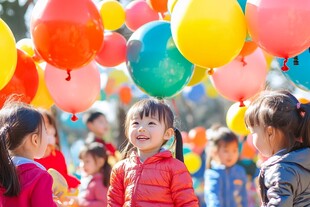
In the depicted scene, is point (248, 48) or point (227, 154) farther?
point (227, 154)

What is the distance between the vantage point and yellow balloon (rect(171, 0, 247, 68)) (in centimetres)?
428

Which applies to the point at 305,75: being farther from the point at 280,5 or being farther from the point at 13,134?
the point at 13,134

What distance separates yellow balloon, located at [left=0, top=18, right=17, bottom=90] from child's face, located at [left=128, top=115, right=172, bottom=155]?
3.07ft

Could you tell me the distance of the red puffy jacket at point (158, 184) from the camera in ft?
13.3

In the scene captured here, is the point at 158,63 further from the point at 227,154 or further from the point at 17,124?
the point at 227,154

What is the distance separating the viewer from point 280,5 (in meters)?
4.20

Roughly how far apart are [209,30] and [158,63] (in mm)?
614

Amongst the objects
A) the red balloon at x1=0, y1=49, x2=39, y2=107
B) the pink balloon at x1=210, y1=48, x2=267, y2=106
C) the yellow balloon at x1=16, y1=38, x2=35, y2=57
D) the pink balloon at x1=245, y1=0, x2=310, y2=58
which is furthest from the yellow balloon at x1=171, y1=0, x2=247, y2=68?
the yellow balloon at x1=16, y1=38, x2=35, y2=57

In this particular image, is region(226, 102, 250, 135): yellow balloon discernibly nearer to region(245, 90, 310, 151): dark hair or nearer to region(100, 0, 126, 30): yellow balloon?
region(100, 0, 126, 30): yellow balloon

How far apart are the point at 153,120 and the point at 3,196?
41.0 inches

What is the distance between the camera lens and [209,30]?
4.27m

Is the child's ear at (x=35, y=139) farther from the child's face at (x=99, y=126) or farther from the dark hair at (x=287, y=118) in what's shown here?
the child's face at (x=99, y=126)

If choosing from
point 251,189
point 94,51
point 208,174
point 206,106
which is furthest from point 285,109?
point 206,106

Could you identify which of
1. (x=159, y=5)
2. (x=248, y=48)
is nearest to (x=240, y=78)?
(x=248, y=48)
